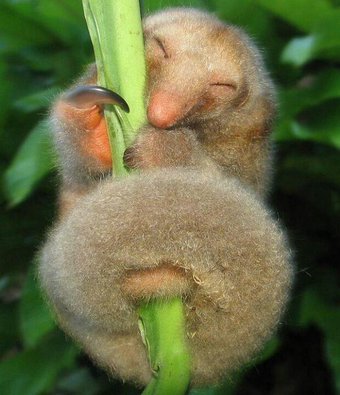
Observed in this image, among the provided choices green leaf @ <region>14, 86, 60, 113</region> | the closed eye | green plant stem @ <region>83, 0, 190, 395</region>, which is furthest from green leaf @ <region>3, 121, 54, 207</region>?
green plant stem @ <region>83, 0, 190, 395</region>

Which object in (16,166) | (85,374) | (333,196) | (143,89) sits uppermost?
(143,89)

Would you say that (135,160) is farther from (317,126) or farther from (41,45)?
(41,45)

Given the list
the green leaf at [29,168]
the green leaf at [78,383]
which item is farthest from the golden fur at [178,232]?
the green leaf at [78,383]

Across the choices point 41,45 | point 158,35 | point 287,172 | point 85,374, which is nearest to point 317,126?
point 287,172

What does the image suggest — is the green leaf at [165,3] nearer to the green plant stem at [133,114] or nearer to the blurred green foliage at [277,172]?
the blurred green foliage at [277,172]

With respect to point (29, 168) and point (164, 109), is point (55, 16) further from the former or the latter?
point (164, 109)

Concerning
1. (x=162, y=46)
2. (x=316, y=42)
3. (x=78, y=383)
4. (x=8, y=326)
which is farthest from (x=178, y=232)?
(x=78, y=383)
